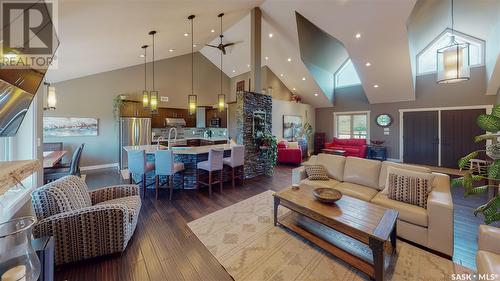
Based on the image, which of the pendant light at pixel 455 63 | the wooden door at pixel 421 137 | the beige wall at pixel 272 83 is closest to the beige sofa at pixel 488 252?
the pendant light at pixel 455 63

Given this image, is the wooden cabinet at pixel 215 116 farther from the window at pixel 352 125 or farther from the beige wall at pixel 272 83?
the window at pixel 352 125

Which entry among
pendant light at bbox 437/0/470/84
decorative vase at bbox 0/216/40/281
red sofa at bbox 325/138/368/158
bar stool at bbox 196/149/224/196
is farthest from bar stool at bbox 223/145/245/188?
red sofa at bbox 325/138/368/158

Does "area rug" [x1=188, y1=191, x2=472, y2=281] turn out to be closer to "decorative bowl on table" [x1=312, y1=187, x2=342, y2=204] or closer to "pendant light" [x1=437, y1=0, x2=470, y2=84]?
"decorative bowl on table" [x1=312, y1=187, x2=342, y2=204]

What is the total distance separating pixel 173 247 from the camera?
2.40 meters

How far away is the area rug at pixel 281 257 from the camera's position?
6.33ft

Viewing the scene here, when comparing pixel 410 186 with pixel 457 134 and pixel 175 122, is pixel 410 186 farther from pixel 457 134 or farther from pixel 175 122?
pixel 175 122

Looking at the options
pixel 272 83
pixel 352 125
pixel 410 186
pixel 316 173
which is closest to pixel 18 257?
pixel 316 173

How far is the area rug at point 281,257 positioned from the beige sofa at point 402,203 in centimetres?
17

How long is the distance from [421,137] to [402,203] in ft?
21.7

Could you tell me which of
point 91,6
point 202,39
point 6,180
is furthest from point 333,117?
point 6,180

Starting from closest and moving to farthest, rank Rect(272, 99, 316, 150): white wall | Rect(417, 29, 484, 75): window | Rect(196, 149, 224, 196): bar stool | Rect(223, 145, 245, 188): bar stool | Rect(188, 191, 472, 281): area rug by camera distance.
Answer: Rect(188, 191, 472, 281): area rug → Rect(196, 149, 224, 196): bar stool → Rect(223, 145, 245, 188): bar stool → Rect(417, 29, 484, 75): window → Rect(272, 99, 316, 150): white wall

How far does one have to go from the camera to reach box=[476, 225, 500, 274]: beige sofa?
55.0 inches

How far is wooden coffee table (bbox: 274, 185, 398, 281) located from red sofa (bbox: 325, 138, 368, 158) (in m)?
6.35

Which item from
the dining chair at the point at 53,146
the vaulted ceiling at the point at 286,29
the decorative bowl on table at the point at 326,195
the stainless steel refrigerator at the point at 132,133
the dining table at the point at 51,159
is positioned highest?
the vaulted ceiling at the point at 286,29
